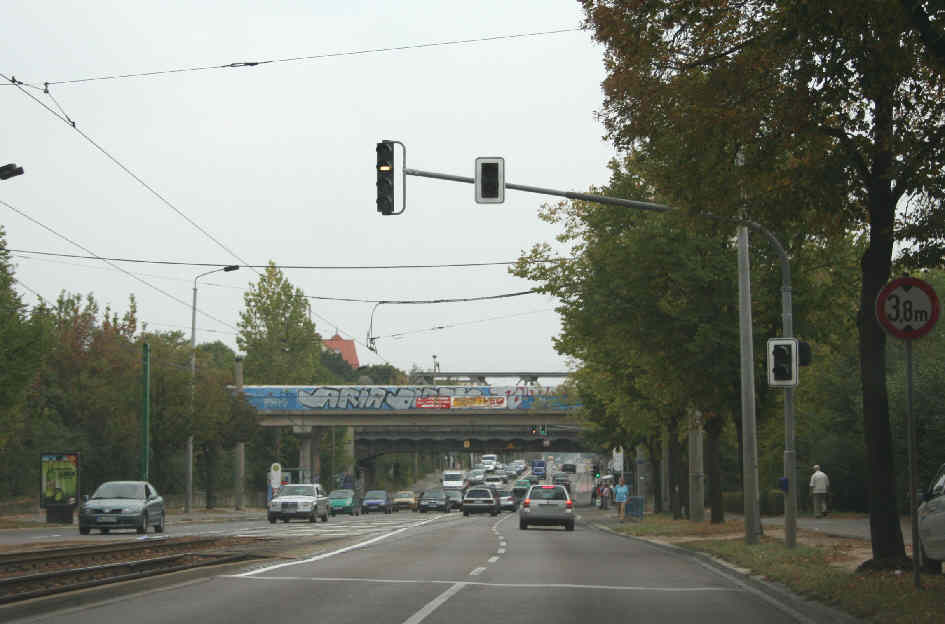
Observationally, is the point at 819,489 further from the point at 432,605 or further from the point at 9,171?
→ the point at 432,605

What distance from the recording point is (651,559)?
22.5 m

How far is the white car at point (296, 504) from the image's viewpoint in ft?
154

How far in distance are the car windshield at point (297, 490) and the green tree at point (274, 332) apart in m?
39.5

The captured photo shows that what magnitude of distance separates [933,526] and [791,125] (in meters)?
5.39

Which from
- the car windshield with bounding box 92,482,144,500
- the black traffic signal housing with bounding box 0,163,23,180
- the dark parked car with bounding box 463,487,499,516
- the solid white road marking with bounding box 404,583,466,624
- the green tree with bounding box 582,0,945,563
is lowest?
the dark parked car with bounding box 463,487,499,516

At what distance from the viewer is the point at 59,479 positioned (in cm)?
4181

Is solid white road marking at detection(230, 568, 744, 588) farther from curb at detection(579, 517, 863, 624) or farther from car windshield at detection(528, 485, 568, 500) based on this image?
car windshield at detection(528, 485, 568, 500)

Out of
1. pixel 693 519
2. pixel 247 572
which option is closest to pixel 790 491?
pixel 247 572

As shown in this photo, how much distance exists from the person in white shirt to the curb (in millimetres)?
14197

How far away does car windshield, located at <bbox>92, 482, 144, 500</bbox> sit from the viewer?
34469 mm

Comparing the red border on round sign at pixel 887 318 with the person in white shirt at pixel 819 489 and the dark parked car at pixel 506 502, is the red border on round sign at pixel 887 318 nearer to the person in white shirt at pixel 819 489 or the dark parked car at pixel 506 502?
the person in white shirt at pixel 819 489

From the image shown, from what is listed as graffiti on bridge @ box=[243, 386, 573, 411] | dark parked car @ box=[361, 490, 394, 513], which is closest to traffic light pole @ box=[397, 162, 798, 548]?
dark parked car @ box=[361, 490, 394, 513]

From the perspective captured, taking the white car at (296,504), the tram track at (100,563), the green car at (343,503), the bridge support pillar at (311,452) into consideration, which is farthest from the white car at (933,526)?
the bridge support pillar at (311,452)

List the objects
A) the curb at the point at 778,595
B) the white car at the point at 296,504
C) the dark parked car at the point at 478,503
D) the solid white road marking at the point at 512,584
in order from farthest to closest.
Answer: the dark parked car at the point at 478,503 < the white car at the point at 296,504 < the solid white road marking at the point at 512,584 < the curb at the point at 778,595
